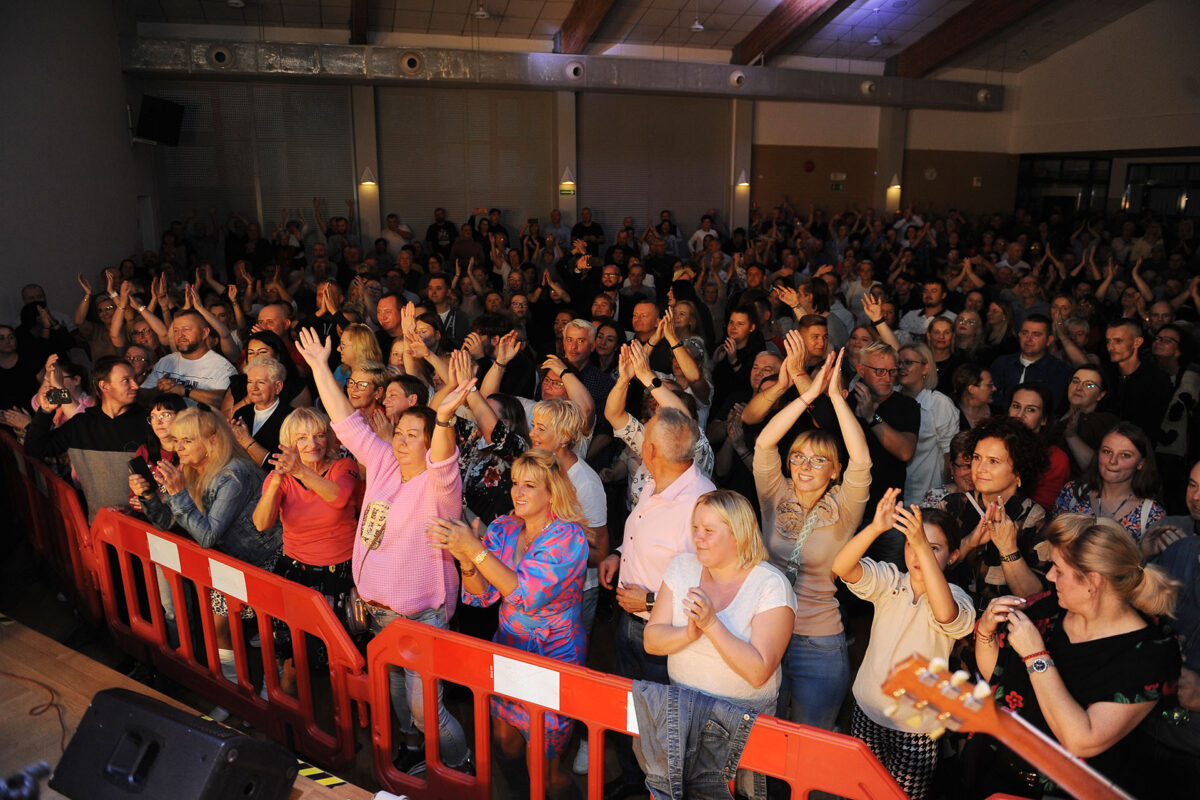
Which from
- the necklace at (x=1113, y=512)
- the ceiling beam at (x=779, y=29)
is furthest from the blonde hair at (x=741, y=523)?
the ceiling beam at (x=779, y=29)

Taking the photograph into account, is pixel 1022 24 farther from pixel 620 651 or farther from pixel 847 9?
pixel 620 651

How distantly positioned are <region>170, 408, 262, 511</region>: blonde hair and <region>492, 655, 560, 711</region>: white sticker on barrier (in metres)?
1.76

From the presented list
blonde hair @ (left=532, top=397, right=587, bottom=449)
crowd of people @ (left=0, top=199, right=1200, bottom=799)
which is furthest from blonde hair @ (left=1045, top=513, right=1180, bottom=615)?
blonde hair @ (left=532, top=397, right=587, bottom=449)

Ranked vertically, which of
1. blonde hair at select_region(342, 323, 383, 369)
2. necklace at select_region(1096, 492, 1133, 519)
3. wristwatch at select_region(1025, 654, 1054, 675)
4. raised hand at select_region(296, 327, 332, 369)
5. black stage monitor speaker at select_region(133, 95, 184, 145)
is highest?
black stage monitor speaker at select_region(133, 95, 184, 145)

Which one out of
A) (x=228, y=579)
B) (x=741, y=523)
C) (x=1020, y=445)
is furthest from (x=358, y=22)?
(x=741, y=523)

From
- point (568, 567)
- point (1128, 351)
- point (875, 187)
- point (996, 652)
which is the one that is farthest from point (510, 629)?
point (875, 187)

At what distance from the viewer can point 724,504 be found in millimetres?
2428

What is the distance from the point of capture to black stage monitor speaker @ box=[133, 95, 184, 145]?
11.2 m

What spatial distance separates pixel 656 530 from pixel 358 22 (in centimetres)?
1115

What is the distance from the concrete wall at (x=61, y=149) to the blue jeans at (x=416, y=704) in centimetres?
664

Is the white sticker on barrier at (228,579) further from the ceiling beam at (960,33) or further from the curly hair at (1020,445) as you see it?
the ceiling beam at (960,33)

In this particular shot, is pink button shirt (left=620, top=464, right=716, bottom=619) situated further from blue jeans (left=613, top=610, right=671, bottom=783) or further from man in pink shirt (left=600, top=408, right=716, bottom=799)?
blue jeans (left=613, top=610, right=671, bottom=783)

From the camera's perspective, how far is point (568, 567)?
8.95 ft

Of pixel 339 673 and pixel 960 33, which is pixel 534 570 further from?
pixel 960 33
